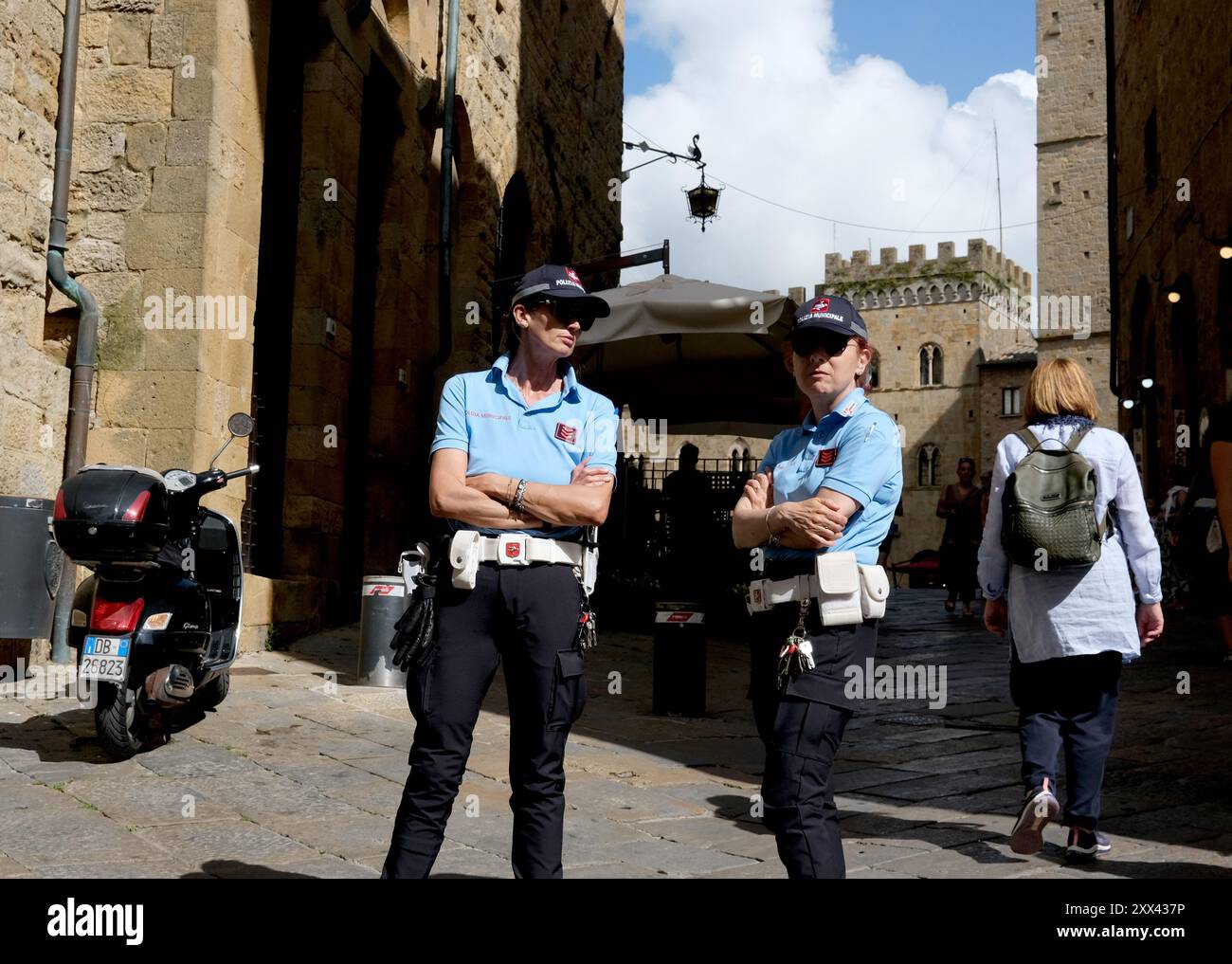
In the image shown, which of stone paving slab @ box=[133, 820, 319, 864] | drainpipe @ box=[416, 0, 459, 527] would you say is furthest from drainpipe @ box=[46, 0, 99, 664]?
drainpipe @ box=[416, 0, 459, 527]

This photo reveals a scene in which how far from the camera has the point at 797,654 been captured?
3047mm

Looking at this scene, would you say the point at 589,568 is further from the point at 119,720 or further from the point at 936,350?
the point at 936,350

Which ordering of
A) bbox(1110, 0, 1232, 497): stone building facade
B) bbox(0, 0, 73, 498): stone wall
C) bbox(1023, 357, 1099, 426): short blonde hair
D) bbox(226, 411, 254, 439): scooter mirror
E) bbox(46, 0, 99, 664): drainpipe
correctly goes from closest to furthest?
bbox(1023, 357, 1099, 426): short blonde hair < bbox(226, 411, 254, 439): scooter mirror < bbox(0, 0, 73, 498): stone wall < bbox(46, 0, 99, 664): drainpipe < bbox(1110, 0, 1232, 497): stone building facade

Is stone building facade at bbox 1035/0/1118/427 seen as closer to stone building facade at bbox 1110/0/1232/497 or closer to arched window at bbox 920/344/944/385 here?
stone building facade at bbox 1110/0/1232/497

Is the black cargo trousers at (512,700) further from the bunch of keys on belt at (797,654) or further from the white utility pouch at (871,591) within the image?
the white utility pouch at (871,591)

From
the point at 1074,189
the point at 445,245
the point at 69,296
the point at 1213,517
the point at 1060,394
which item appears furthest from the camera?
the point at 1074,189

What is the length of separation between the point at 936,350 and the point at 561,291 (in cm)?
5831

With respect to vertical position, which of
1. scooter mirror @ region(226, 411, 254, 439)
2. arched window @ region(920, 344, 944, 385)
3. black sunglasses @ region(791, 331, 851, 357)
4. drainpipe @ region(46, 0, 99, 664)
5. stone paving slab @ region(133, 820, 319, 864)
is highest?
arched window @ region(920, 344, 944, 385)

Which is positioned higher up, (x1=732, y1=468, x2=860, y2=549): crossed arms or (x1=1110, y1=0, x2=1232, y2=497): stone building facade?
(x1=1110, y1=0, x2=1232, y2=497): stone building facade

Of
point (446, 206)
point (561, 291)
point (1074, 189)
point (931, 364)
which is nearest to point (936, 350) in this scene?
point (931, 364)

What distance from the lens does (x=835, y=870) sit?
2900 mm

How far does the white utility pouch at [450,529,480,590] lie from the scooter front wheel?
2657 mm

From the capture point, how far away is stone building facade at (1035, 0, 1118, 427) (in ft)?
124
